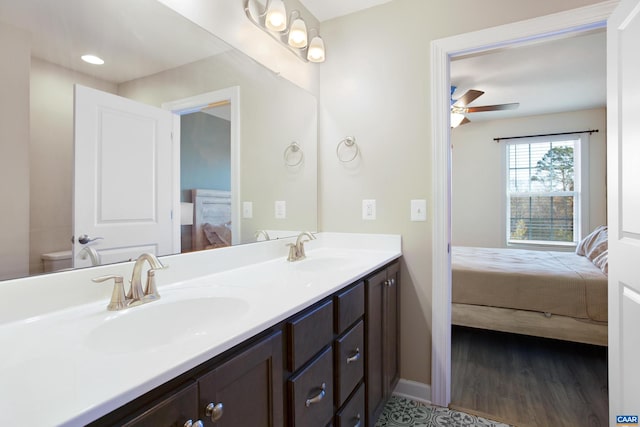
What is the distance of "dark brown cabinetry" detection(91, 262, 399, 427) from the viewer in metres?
0.57

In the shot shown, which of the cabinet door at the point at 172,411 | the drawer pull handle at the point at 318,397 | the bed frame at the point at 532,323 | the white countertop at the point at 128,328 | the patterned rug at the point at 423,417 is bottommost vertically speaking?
the patterned rug at the point at 423,417

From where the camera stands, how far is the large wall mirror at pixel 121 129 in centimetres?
80

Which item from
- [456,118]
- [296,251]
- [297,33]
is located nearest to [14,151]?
[296,251]

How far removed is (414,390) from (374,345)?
2.10 feet

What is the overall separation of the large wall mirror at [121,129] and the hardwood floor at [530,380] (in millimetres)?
1570

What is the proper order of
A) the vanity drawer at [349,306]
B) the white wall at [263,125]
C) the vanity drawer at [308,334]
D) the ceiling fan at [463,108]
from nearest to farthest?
the vanity drawer at [308,334] < the vanity drawer at [349,306] < the white wall at [263,125] < the ceiling fan at [463,108]

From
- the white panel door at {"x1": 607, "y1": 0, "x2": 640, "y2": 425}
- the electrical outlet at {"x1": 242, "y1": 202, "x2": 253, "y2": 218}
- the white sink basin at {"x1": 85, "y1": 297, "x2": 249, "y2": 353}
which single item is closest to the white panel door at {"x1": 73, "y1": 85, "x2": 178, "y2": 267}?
the white sink basin at {"x1": 85, "y1": 297, "x2": 249, "y2": 353}

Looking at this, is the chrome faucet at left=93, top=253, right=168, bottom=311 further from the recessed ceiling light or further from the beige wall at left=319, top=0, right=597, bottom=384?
the beige wall at left=319, top=0, right=597, bottom=384

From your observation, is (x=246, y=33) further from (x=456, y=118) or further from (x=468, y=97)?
(x=456, y=118)

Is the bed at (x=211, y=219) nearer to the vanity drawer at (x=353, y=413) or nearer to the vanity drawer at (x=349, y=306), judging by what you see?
the vanity drawer at (x=349, y=306)

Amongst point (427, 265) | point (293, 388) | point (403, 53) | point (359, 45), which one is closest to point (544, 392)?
point (427, 265)

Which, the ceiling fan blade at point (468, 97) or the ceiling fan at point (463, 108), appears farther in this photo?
the ceiling fan at point (463, 108)

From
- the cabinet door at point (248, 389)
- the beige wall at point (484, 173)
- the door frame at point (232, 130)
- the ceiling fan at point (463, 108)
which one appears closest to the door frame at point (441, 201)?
the door frame at point (232, 130)

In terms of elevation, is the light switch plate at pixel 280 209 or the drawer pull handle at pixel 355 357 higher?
the light switch plate at pixel 280 209
